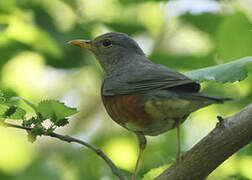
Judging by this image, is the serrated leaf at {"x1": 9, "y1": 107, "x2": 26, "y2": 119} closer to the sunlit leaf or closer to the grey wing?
the grey wing

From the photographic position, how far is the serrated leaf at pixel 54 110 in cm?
279

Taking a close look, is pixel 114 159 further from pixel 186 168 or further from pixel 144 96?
pixel 186 168

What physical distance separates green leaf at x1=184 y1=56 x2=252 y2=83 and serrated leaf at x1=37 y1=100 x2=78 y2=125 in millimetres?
1102

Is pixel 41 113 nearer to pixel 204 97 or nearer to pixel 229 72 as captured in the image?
pixel 204 97

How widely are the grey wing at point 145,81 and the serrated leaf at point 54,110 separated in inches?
41.3

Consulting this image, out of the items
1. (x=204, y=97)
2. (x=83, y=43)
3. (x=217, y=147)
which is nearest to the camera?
(x=217, y=147)

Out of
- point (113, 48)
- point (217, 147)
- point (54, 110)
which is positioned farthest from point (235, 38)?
point (54, 110)

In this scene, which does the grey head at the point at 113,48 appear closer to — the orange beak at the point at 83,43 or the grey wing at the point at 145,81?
the orange beak at the point at 83,43

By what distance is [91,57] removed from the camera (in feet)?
19.9

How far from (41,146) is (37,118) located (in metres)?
4.29

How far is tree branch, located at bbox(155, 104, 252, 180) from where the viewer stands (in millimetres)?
3045

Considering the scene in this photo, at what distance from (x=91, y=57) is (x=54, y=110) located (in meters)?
3.25

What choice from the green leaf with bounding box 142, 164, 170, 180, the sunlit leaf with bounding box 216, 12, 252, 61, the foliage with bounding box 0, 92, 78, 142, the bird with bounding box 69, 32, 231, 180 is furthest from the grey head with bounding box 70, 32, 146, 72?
the foliage with bounding box 0, 92, 78, 142

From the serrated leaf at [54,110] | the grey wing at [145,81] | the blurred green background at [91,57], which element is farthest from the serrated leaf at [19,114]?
the blurred green background at [91,57]
